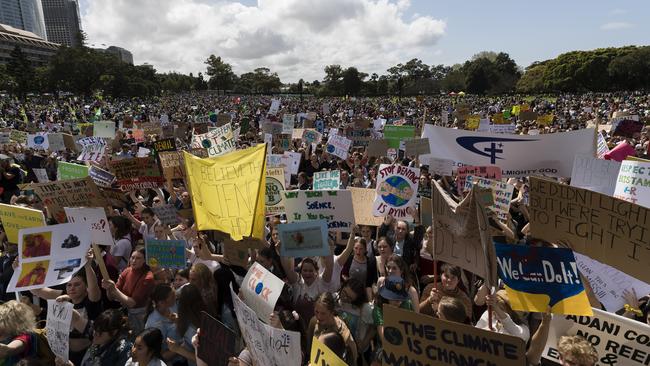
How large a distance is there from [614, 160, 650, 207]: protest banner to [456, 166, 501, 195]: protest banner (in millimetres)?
1559

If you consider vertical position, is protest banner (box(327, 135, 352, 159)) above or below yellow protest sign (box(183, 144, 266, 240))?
below

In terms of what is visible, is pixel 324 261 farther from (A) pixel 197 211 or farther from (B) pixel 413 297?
(A) pixel 197 211

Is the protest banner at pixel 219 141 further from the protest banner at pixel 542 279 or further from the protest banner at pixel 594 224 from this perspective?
the protest banner at pixel 542 279

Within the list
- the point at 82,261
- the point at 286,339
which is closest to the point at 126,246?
the point at 82,261

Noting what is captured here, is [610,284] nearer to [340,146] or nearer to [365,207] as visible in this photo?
[365,207]

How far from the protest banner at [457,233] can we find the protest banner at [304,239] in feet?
3.93

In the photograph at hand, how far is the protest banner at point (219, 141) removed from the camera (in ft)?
33.7

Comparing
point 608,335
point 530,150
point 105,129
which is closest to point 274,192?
point 530,150

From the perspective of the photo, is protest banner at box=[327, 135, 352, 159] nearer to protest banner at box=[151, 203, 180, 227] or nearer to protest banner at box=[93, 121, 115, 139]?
protest banner at box=[151, 203, 180, 227]

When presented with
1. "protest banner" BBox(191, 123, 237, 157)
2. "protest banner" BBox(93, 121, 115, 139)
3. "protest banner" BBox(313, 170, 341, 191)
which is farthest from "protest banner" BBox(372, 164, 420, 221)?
"protest banner" BBox(93, 121, 115, 139)

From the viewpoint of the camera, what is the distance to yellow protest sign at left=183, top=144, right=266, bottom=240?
16.2 feet

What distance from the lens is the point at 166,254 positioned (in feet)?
16.4

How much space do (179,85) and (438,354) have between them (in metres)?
132

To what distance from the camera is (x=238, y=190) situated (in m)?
5.06
